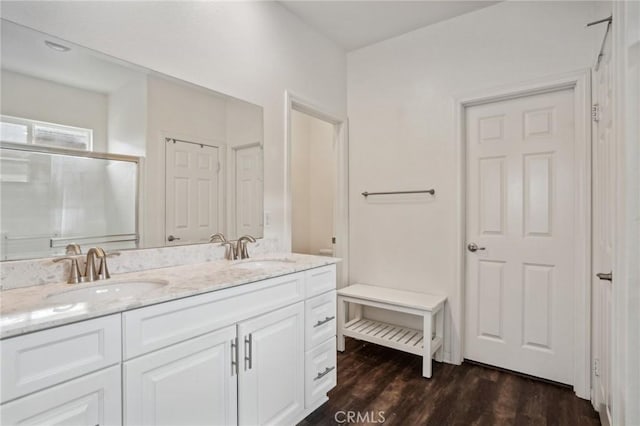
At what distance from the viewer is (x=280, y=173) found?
2441 mm

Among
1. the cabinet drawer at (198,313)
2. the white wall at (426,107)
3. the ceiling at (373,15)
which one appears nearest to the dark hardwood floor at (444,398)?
the white wall at (426,107)

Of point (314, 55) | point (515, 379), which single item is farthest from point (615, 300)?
point (314, 55)

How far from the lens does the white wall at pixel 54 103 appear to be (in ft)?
4.20

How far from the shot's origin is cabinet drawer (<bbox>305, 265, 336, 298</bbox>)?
6.07ft

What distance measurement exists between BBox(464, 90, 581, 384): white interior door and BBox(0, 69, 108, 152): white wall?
8.04ft

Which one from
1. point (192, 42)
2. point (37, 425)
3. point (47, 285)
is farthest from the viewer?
point (192, 42)

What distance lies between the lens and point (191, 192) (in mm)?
1912

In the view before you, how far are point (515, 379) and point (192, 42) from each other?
302cm

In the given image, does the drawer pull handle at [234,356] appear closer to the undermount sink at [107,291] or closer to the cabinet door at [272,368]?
the cabinet door at [272,368]

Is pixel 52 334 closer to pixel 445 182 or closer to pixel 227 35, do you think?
pixel 227 35

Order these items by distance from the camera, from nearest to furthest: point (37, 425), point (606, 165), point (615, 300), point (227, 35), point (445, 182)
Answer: point (37, 425) → point (615, 300) → point (606, 165) → point (227, 35) → point (445, 182)

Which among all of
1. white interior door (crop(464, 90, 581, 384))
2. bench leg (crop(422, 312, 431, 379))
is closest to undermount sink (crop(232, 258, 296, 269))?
bench leg (crop(422, 312, 431, 379))

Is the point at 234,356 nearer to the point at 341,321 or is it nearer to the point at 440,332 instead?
the point at 341,321

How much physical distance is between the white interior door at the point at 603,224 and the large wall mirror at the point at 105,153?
199 cm
